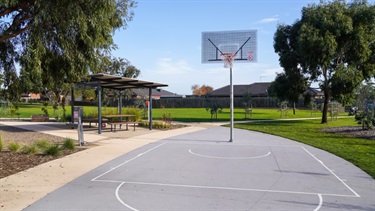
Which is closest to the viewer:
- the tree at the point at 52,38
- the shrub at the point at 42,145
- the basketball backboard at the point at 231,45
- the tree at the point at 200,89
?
the tree at the point at 52,38

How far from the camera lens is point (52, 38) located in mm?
8594

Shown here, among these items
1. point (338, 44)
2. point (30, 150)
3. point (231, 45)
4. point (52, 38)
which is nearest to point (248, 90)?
point (338, 44)

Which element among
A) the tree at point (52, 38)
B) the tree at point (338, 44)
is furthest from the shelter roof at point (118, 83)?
the tree at point (338, 44)

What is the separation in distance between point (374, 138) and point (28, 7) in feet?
54.4

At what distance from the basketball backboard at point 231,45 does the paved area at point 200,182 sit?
22.1 feet

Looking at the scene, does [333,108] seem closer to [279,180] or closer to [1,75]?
[279,180]

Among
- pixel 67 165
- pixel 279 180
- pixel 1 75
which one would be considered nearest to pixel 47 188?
pixel 67 165

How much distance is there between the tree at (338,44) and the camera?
2609cm

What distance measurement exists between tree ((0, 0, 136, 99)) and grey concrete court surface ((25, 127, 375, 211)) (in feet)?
9.00

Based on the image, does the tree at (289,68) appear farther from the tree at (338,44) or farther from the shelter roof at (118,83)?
the shelter roof at (118,83)

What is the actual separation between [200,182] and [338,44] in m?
23.8

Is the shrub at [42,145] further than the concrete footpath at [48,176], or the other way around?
the shrub at [42,145]

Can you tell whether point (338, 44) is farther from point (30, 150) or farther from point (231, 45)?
point (30, 150)

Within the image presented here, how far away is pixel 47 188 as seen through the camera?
7.32 m
